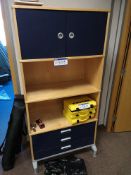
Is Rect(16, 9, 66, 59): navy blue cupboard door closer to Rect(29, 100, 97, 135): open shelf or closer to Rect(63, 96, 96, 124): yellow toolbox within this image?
Rect(63, 96, 96, 124): yellow toolbox

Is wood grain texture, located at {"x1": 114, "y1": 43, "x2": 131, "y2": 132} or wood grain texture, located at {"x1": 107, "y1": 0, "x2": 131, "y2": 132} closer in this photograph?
wood grain texture, located at {"x1": 107, "y1": 0, "x2": 131, "y2": 132}

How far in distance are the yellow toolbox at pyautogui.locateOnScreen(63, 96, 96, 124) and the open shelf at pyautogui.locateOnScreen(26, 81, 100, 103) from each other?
0.14 metres

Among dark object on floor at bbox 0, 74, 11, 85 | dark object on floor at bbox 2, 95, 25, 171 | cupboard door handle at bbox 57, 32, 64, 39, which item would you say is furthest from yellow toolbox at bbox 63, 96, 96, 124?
dark object on floor at bbox 0, 74, 11, 85

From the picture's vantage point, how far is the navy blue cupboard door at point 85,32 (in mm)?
1264

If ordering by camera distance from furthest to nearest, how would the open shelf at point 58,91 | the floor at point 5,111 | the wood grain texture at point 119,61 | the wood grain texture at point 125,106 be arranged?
the floor at point 5,111 < the wood grain texture at point 125,106 < the wood grain texture at point 119,61 < the open shelf at point 58,91

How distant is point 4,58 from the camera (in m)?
4.09

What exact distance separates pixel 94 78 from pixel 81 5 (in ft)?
2.63

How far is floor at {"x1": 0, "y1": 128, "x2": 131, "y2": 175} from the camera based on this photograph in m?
1.71

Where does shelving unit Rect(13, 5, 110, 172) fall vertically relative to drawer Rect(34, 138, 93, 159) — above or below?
above

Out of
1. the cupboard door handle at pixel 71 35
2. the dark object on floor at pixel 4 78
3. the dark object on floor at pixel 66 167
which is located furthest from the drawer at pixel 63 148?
the dark object on floor at pixel 4 78

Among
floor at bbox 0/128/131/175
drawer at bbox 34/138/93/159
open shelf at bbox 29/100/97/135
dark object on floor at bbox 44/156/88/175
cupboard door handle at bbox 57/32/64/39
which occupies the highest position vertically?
cupboard door handle at bbox 57/32/64/39

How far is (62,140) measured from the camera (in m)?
1.69

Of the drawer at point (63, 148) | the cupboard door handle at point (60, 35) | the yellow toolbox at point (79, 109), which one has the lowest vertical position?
the drawer at point (63, 148)

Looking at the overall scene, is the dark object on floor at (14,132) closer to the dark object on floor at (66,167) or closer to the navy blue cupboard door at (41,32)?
the dark object on floor at (66,167)
